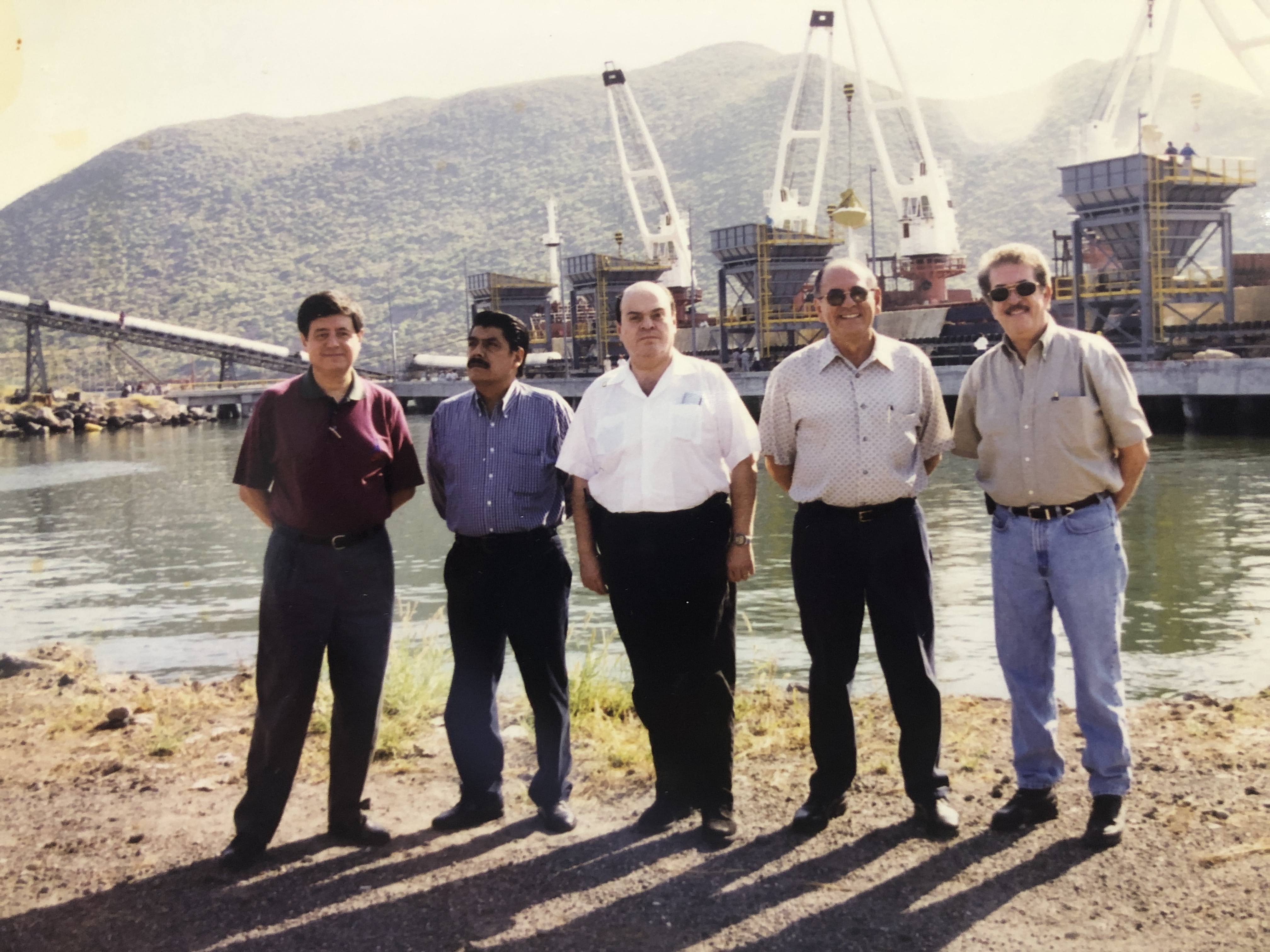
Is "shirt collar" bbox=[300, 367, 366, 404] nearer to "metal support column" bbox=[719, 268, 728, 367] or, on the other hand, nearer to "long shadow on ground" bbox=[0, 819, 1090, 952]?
"long shadow on ground" bbox=[0, 819, 1090, 952]

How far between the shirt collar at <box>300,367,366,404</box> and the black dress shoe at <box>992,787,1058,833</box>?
106 inches

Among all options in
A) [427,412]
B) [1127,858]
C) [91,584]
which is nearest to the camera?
[1127,858]

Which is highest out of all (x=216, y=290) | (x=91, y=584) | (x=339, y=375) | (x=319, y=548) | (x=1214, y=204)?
(x=216, y=290)

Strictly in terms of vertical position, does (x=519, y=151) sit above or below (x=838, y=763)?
above

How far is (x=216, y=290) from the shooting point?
113562 mm

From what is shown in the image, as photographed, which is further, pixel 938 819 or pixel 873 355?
pixel 873 355

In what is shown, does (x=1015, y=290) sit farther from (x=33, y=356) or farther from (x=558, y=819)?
(x=33, y=356)

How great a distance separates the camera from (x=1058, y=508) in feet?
13.2

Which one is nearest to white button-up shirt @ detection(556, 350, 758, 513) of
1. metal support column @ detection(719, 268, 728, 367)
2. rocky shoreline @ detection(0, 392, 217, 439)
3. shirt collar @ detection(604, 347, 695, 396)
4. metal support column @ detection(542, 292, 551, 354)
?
shirt collar @ detection(604, 347, 695, 396)

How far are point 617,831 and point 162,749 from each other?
2394 millimetres

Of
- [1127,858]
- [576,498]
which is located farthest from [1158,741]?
[576,498]

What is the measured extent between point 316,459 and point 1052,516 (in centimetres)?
257

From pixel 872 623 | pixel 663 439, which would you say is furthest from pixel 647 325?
pixel 872 623

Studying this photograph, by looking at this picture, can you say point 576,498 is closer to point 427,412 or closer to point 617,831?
point 617,831
